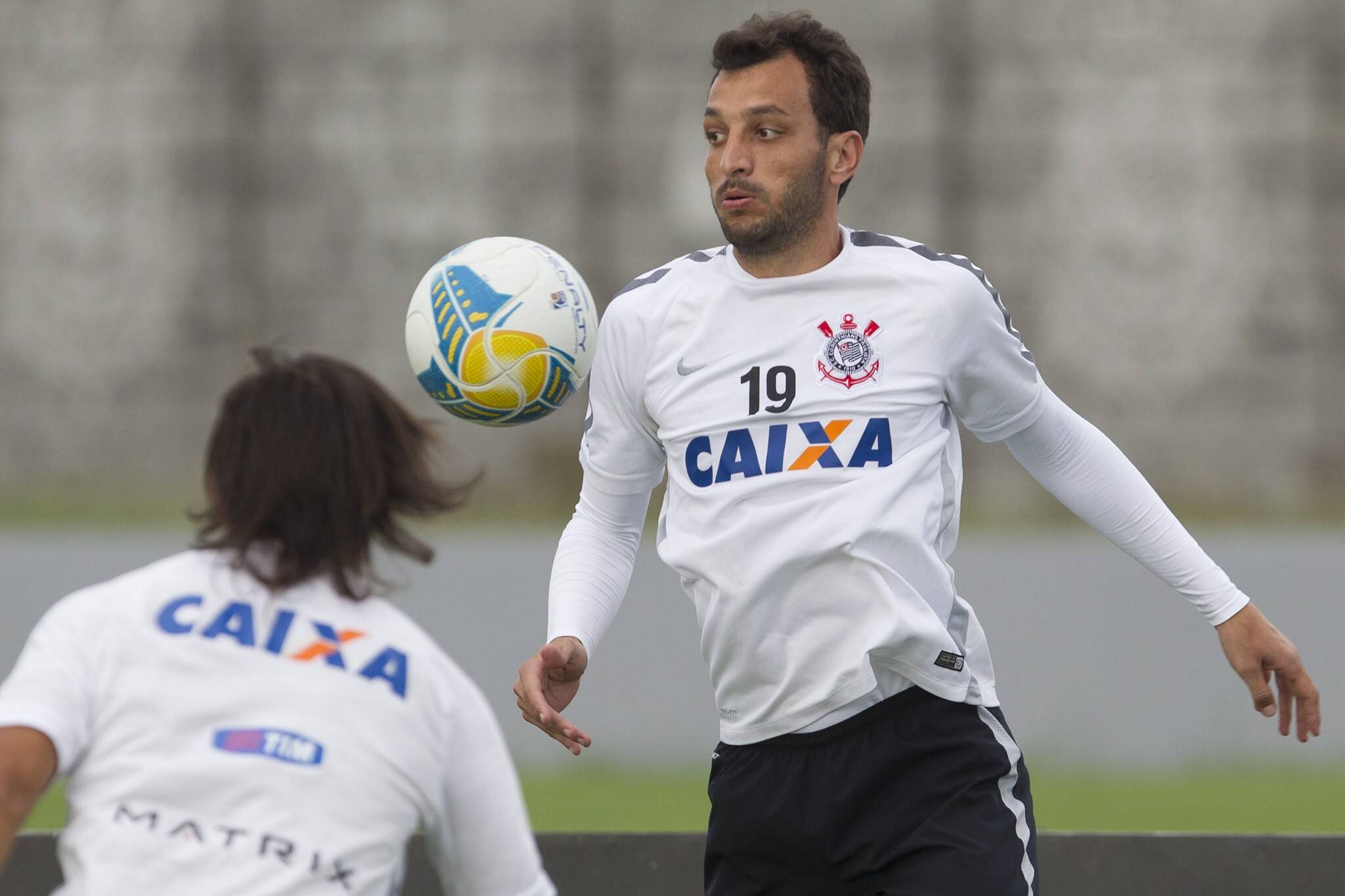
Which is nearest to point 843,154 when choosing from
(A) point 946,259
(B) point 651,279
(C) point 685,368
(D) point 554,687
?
(A) point 946,259

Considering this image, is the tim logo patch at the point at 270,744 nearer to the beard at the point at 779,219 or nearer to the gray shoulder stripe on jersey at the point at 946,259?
the beard at the point at 779,219

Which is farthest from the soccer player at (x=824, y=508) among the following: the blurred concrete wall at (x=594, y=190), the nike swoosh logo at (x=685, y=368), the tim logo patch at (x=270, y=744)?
the blurred concrete wall at (x=594, y=190)

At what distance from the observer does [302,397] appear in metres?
2.55

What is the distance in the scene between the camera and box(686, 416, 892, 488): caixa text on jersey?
3.64 metres

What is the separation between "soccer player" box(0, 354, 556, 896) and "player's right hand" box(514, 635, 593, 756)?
2.23ft

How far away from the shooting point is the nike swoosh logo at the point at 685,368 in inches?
149

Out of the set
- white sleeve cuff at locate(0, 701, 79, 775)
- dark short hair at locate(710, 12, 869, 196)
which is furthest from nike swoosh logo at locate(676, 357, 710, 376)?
white sleeve cuff at locate(0, 701, 79, 775)

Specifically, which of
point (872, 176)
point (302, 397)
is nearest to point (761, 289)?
point (302, 397)

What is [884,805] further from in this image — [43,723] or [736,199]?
[43,723]

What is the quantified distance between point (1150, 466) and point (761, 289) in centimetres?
919

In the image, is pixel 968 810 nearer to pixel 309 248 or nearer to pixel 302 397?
pixel 302 397

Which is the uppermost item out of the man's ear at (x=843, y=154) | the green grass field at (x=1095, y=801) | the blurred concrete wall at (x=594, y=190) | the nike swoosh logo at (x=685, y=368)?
the man's ear at (x=843, y=154)

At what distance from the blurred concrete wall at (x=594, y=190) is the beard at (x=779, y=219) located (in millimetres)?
8726

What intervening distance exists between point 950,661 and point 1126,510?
0.61m
